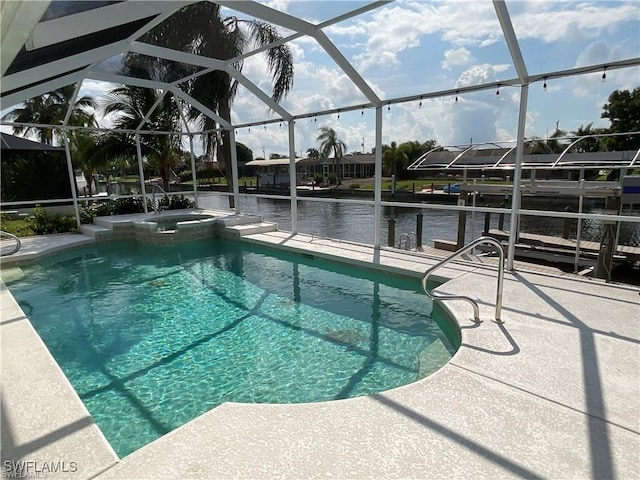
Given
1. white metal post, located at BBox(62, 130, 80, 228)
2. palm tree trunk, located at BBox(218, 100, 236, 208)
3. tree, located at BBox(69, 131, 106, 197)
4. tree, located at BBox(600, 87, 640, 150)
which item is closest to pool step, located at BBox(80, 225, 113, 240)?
white metal post, located at BBox(62, 130, 80, 228)

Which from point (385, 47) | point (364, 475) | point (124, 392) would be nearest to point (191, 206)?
point (385, 47)

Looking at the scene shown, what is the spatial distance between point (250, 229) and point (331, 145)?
3661cm

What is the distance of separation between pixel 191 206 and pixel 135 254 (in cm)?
444

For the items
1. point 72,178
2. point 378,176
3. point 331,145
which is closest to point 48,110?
point 72,178

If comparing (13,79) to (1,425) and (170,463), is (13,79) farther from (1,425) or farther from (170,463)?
(170,463)

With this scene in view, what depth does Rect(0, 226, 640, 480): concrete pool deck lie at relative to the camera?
1849 mm

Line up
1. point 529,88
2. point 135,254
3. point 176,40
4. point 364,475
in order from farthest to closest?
point 135,254 < point 176,40 < point 529,88 < point 364,475

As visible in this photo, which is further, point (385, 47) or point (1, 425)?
point (385, 47)

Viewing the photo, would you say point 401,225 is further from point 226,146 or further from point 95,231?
point 95,231

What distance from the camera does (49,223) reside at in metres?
9.35

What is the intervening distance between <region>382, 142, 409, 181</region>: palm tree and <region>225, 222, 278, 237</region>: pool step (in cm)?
2654

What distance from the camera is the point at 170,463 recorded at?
1860 mm

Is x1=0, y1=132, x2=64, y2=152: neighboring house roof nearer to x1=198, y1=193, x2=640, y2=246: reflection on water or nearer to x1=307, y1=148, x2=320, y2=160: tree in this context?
x1=198, y1=193, x2=640, y2=246: reflection on water

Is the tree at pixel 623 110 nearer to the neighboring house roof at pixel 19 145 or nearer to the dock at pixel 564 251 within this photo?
the dock at pixel 564 251
